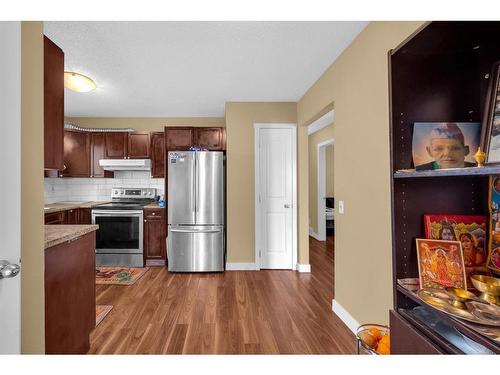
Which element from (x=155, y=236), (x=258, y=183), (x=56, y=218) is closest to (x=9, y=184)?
(x=258, y=183)

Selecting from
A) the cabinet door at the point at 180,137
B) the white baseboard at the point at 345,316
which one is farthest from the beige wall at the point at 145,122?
the white baseboard at the point at 345,316

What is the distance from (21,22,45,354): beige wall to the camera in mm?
Result: 1022

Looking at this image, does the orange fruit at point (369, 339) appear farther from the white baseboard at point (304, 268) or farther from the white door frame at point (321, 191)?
the white door frame at point (321, 191)

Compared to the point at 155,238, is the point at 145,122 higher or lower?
higher

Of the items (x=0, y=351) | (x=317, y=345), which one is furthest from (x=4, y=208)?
(x=317, y=345)

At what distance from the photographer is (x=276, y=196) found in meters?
3.69

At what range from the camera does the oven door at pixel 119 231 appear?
3.81 m

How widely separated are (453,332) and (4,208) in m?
1.43

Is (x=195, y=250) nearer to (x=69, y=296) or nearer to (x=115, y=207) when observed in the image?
(x=115, y=207)

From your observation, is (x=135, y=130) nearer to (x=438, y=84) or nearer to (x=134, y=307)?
(x=134, y=307)

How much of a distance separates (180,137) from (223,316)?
2.79 meters

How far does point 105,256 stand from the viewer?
379 centimetres

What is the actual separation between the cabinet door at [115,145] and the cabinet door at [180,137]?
100 cm
